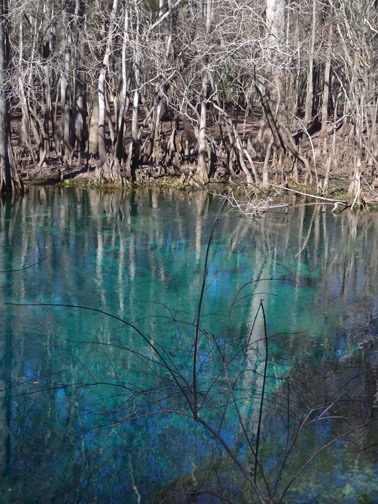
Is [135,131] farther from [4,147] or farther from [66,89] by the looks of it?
[4,147]

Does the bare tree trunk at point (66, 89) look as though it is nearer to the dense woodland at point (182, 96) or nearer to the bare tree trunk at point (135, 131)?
the dense woodland at point (182, 96)

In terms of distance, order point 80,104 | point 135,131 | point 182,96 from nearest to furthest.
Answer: point 135,131, point 182,96, point 80,104

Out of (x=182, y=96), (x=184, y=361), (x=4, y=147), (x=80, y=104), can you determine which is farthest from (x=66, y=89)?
(x=184, y=361)

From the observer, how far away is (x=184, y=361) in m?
5.49

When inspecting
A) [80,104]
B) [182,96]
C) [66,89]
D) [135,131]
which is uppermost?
[66,89]

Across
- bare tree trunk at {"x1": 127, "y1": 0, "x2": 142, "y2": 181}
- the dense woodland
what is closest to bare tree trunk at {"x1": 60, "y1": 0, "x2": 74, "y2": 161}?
the dense woodland

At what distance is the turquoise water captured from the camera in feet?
12.8

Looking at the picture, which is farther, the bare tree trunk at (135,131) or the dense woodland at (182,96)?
the bare tree trunk at (135,131)

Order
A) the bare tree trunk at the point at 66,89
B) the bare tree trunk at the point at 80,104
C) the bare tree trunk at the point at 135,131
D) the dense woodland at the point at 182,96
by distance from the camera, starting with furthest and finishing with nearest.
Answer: the bare tree trunk at the point at 80,104 < the bare tree trunk at the point at 66,89 < the bare tree trunk at the point at 135,131 < the dense woodland at the point at 182,96

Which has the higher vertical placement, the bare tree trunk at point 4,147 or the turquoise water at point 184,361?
the bare tree trunk at point 4,147

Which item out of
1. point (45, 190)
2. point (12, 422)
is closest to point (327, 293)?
point (12, 422)

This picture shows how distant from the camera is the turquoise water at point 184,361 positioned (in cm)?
389

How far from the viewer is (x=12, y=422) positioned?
176 inches

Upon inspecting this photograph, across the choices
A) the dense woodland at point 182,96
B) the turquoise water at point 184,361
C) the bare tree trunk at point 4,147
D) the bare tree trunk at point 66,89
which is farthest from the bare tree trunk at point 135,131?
the turquoise water at point 184,361
